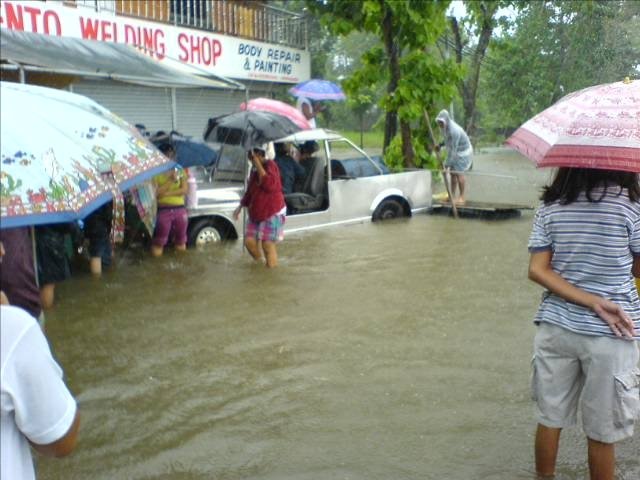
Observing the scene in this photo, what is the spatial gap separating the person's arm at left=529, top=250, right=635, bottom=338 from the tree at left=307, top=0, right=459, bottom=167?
10.3 meters

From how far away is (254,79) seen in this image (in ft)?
60.7

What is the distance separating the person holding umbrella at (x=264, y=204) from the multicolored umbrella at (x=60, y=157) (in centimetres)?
527

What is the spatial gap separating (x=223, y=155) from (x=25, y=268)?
6749 mm

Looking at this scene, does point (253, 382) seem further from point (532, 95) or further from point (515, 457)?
point (532, 95)

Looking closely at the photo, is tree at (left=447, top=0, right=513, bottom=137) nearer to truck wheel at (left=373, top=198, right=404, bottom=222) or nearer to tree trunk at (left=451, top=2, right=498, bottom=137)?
tree trunk at (left=451, top=2, right=498, bottom=137)

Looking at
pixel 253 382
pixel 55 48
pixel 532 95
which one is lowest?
pixel 253 382

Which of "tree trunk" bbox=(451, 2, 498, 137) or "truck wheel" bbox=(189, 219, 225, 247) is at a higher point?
"tree trunk" bbox=(451, 2, 498, 137)

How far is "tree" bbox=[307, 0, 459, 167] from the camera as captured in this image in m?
13.0

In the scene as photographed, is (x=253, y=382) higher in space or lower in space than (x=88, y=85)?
lower

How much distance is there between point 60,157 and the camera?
2.30 metres

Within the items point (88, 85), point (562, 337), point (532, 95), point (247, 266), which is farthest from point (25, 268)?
point (88, 85)

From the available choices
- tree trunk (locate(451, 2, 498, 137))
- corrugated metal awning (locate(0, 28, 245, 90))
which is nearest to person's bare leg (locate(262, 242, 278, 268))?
corrugated metal awning (locate(0, 28, 245, 90))

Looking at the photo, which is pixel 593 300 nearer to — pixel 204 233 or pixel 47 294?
pixel 47 294

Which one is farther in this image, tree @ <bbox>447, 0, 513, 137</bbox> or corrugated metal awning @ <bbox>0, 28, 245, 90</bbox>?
tree @ <bbox>447, 0, 513, 137</bbox>
